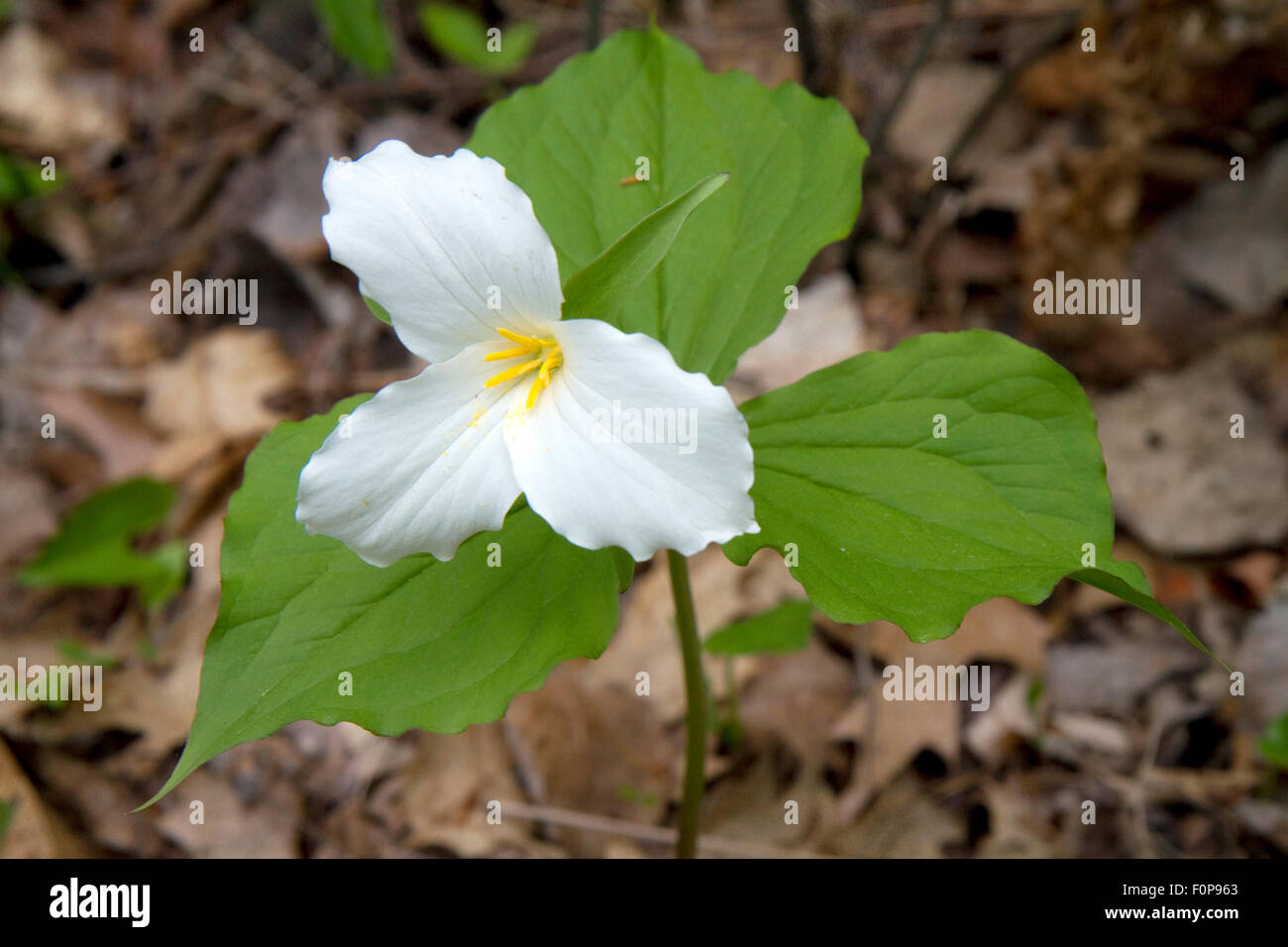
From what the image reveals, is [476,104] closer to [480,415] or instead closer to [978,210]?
[978,210]

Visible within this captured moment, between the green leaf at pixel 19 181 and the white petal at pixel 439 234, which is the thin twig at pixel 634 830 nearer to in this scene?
the white petal at pixel 439 234

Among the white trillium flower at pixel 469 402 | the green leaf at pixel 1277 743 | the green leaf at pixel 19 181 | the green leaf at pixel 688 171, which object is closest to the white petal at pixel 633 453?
the white trillium flower at pixel 469 402

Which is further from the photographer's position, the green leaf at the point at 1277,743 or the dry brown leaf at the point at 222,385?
the dry brown leaf at the point at 222,385

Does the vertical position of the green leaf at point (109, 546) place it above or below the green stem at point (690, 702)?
above

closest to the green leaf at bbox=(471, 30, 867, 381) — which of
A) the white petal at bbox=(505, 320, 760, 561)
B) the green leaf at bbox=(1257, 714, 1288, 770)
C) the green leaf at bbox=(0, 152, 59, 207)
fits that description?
the white petal at bbox=(505, 320, 760, 561)

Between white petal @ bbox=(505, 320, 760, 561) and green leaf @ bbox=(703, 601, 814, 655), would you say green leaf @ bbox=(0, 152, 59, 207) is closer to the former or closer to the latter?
green leaf @ bbox=(703, 601, 814, 655)

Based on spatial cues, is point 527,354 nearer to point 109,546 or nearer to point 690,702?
point 690,702

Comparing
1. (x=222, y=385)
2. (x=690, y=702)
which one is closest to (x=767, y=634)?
(x=690, y=702)
